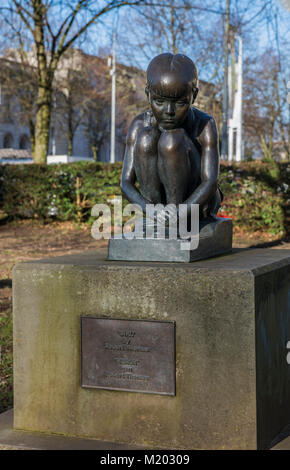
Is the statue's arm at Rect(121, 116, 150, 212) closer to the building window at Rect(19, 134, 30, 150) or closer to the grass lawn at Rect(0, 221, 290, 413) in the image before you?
the grass lawn at Rect(0, 221, 290, 413)

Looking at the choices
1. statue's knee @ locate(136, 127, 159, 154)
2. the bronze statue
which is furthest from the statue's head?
statue's knee @ locate(136, 127, 159, 154)

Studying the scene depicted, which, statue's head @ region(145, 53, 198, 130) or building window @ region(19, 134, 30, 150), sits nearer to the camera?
statue's head @ region(145, 53, 198, 130)

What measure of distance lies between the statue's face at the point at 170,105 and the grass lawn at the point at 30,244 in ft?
8.99

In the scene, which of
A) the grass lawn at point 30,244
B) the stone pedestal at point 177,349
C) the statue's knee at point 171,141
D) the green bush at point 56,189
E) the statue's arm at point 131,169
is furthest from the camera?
the green bush at point 56,189

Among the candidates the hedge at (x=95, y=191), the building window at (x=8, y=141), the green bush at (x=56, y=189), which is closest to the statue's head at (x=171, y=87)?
the hedge at (x=95, y=191)

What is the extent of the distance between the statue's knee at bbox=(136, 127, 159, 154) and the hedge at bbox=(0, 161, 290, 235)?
792 centimetres

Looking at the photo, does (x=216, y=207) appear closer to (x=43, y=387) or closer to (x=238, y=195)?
(x=43, y=387)

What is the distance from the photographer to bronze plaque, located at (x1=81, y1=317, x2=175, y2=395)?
3.04 m

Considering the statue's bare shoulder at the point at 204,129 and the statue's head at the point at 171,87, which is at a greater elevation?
the statue's head at the point at 171,87

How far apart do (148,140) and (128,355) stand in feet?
4.47

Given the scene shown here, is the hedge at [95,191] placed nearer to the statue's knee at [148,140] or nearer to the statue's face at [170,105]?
the statue's knee at [148,140]

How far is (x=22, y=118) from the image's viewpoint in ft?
136

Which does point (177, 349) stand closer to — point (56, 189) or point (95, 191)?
point (95, 191)

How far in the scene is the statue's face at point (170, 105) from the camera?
3295 millimetres
